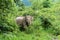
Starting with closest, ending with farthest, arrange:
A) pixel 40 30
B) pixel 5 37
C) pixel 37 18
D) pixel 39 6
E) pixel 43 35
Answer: pixel 5 37 < pixel 43 35 < pixel 40 30 < pixel 37 18 < pixel 39 6

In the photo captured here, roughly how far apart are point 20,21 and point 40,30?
3.25ft

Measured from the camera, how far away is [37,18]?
10016mm

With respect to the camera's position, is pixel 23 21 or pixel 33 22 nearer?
pixel 23 21

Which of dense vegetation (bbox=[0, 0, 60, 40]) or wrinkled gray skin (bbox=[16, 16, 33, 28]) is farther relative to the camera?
wrinkled gray skin (bbox=[16, 16, 33, 28])

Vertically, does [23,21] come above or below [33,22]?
above

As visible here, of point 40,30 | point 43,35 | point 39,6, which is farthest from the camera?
point 39,6

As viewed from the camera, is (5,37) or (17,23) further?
(17,23)

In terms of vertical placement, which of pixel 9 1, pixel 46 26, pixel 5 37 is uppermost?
pixel 9 1

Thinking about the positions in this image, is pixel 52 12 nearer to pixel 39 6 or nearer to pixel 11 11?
pixel 39 6

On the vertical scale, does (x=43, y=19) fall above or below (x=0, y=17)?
below

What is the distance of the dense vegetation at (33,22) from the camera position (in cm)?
759

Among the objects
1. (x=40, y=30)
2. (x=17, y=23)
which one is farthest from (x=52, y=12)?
(x=17, y=23)

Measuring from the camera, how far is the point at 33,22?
31.5 feet

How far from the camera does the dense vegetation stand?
24.9 ft
